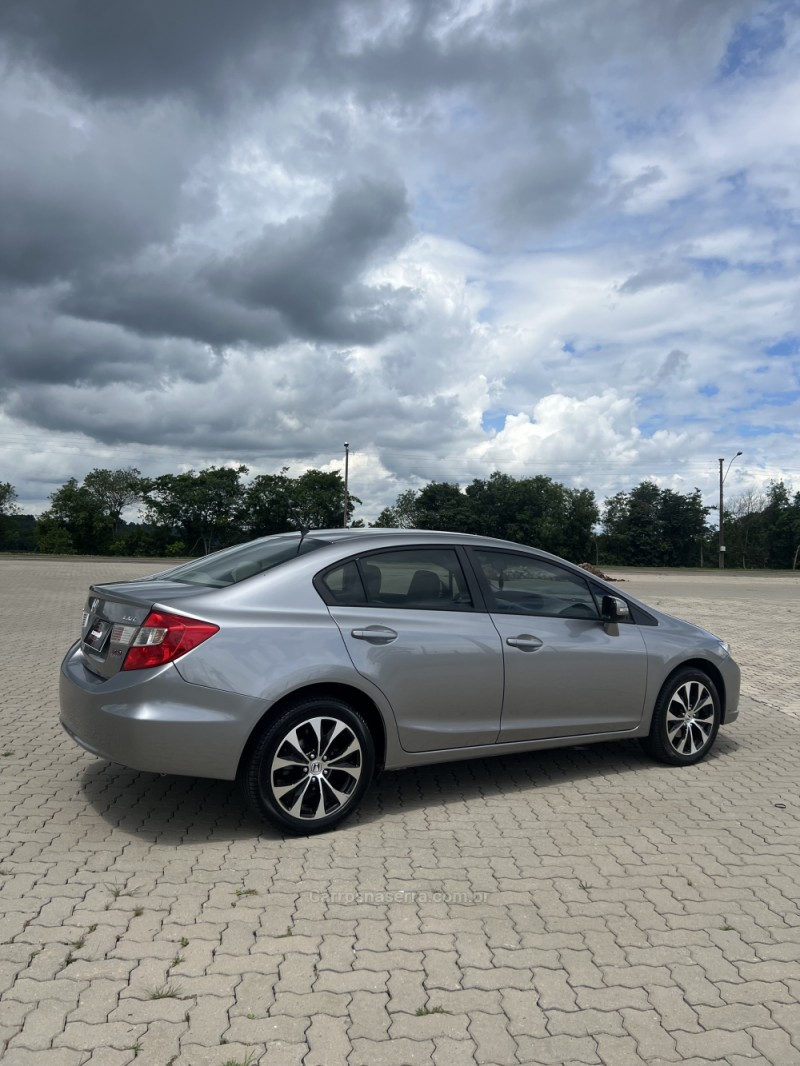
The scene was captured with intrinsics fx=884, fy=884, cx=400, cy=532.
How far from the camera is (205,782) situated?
5.44 m

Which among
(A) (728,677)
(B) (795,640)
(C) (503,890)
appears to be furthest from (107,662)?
(B) (795,640)

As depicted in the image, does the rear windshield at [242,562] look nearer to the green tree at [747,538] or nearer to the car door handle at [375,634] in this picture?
the car door handle at [375,634]

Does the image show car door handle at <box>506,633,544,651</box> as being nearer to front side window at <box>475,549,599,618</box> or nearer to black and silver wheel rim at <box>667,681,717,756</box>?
front side window at <box>475,549,599,618</box>

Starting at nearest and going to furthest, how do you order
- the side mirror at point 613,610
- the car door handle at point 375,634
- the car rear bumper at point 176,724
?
the car rear bumper at point 176,724, the car door handle at point 375,634, the side mirror at point 613,610

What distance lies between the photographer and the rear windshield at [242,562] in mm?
Result: 4852

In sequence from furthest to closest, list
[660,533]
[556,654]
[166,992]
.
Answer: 1. [660,533]
2. [556,654]
3. [166,992]

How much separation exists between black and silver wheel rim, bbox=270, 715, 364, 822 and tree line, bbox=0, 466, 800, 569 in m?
71.9

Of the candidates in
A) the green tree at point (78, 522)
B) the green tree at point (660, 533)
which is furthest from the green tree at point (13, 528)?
the green tree at point (660, 533)

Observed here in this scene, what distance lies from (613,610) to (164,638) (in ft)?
9.26

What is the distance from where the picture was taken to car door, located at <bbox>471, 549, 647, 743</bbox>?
519 centimetres

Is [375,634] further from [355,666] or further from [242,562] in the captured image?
[242,562]

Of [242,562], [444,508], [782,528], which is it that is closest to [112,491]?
[444,508]

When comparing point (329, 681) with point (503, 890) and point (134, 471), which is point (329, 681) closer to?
point (503, 890)

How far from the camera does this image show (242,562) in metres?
5.10
